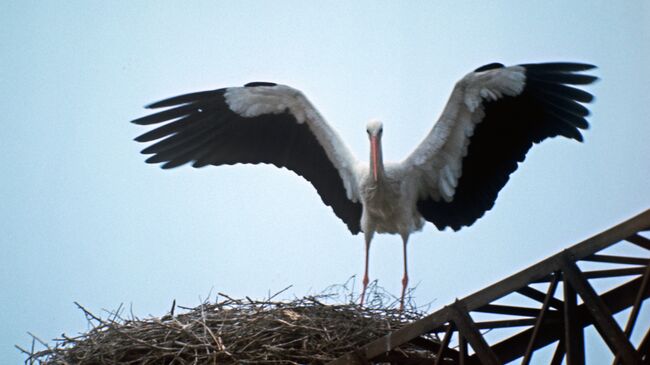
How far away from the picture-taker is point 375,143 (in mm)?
6180

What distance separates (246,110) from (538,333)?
386cm

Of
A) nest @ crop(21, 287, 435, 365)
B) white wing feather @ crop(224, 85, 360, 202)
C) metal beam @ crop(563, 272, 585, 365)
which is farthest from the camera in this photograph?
white wing feather @ crop(224, 85, 360, 202)

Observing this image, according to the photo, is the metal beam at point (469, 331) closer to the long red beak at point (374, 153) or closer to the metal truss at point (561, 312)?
the metal truss at point (561, 312)

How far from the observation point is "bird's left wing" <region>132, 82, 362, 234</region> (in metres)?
6.76

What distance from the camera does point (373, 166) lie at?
6.16 metres

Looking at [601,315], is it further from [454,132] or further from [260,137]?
[260,137]

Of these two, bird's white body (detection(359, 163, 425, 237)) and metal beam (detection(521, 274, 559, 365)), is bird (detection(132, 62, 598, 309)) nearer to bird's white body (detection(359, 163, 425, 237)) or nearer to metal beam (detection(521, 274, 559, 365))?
bird's white body (detection(359, 163, 425, 237))

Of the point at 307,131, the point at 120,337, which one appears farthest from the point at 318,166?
the point at 120,337

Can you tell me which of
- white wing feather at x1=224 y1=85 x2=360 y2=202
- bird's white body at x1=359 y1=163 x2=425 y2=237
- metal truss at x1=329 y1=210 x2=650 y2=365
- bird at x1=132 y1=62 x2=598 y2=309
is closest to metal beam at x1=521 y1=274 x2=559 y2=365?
metal truss at x1=329 y1=210 x2=650 y2=365

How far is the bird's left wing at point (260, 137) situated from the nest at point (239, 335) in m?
1.88

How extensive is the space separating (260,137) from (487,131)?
196 centimetres

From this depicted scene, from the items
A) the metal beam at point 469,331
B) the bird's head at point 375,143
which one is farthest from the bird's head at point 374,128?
the metal beam at point 469,331

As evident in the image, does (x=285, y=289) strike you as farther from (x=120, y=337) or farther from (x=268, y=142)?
(x=268, y=142)

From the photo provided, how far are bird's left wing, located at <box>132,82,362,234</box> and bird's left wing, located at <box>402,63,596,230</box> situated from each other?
670 millimetres
